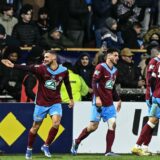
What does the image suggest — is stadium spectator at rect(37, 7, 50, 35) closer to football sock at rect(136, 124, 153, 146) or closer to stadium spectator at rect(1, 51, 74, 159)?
stadium spectator at rect(1, 51, 74, 159)

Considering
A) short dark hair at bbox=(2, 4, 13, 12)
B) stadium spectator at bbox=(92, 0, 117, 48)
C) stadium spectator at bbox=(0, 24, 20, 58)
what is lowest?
stadium spectator at bbox=(0, 24, 20, 58)

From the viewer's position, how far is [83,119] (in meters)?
16.5

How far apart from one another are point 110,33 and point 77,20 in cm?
86

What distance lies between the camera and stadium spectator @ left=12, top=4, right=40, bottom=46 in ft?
59.4

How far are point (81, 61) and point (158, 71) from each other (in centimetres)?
321

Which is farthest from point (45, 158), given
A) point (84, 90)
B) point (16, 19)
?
point (16, 19)

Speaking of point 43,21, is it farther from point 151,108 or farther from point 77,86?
point 151,108

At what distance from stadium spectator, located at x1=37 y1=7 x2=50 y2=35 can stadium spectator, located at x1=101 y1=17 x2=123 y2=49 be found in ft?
4.54

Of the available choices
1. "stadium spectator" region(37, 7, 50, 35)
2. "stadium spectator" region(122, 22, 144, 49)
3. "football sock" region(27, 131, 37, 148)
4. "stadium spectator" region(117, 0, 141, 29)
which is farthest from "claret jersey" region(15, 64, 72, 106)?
"stadium spectator" region(117, 0, 141, 29)

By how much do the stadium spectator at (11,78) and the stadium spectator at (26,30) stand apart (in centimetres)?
90

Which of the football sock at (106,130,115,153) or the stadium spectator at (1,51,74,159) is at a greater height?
the stadium spectator at (1,51,74,159)

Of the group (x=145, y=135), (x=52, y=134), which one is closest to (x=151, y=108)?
(x=145, y=135)

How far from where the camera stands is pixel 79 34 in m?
19.3

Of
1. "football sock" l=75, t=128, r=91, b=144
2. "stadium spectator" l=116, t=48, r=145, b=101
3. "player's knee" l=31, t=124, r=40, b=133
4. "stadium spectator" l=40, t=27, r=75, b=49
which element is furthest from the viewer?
"stadium spectator" l=40, t=27, r=75, b=49
